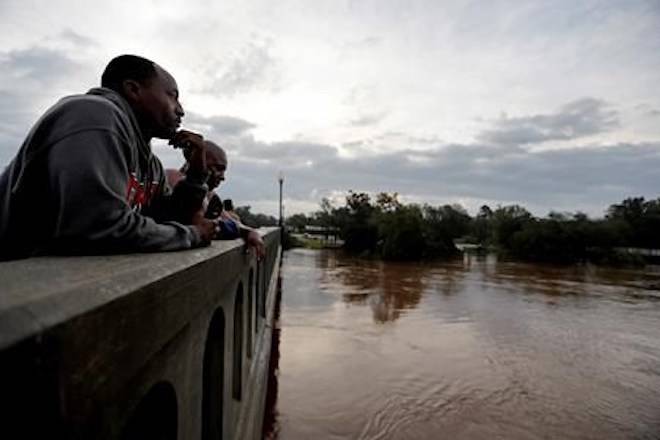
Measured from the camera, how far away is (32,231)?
1.75 metres

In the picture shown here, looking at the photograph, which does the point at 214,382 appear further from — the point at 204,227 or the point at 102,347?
the point at 102,347

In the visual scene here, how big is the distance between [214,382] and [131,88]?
146 cm

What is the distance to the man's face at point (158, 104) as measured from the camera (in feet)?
7.25

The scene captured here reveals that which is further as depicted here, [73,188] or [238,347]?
[238,347]

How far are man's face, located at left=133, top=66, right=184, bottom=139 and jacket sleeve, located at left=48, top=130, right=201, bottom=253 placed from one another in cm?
51

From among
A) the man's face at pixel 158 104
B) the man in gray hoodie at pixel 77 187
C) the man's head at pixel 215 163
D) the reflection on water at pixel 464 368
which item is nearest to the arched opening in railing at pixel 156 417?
the man in gray hoodie at pixel 77 187

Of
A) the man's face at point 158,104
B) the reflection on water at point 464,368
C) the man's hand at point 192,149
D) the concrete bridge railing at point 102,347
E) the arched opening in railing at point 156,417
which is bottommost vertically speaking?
the reflection on water at point 464,368

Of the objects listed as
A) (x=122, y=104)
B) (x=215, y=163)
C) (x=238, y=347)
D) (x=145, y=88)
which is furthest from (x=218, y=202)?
(x=122, y=104)

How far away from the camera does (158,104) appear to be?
224 cm

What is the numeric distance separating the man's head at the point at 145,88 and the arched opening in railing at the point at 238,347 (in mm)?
1672

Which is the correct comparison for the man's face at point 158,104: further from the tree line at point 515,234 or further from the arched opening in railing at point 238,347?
the tree line at point 515,234

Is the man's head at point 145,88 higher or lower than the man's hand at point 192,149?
higher

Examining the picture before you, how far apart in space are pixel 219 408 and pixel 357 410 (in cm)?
430

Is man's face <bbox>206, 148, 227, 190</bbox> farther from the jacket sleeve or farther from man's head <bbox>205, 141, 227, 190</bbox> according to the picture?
the jacket sleeve
